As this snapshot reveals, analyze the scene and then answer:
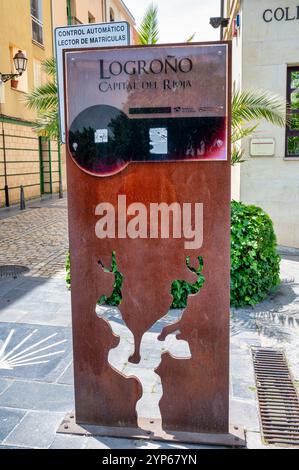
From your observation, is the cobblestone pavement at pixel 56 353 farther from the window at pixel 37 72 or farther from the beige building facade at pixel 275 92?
the window at pixel 37 72

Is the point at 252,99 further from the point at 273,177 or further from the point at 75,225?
the point at 75,225

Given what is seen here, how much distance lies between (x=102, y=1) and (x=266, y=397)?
99.6 feet

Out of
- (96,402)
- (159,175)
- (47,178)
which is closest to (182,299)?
(96,402)

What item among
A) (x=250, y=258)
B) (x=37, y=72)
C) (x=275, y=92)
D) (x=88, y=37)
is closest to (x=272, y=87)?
(x=275, y=92)

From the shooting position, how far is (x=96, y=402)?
3.33 metres

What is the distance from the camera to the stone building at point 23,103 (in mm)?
17438

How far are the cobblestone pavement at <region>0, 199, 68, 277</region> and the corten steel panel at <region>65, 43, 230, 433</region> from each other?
4614 millimetres

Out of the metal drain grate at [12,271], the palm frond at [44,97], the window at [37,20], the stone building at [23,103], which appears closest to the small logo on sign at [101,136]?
the palm frond at [44,97]

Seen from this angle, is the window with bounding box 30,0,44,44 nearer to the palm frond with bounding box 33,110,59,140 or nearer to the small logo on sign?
the palm frond with bounding box 33,110,59,140

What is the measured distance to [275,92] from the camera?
9.46 m

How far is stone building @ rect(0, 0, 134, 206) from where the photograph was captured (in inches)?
687

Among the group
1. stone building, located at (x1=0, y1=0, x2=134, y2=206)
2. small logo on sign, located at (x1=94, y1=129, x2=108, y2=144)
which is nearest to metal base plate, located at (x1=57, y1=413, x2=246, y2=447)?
small logo on sign, located at (x1=94, y1=129, x2=108, y2=144)

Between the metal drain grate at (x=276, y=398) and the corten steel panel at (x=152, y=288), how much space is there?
44cm

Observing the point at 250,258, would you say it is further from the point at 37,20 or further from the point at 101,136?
the point at 37,20
